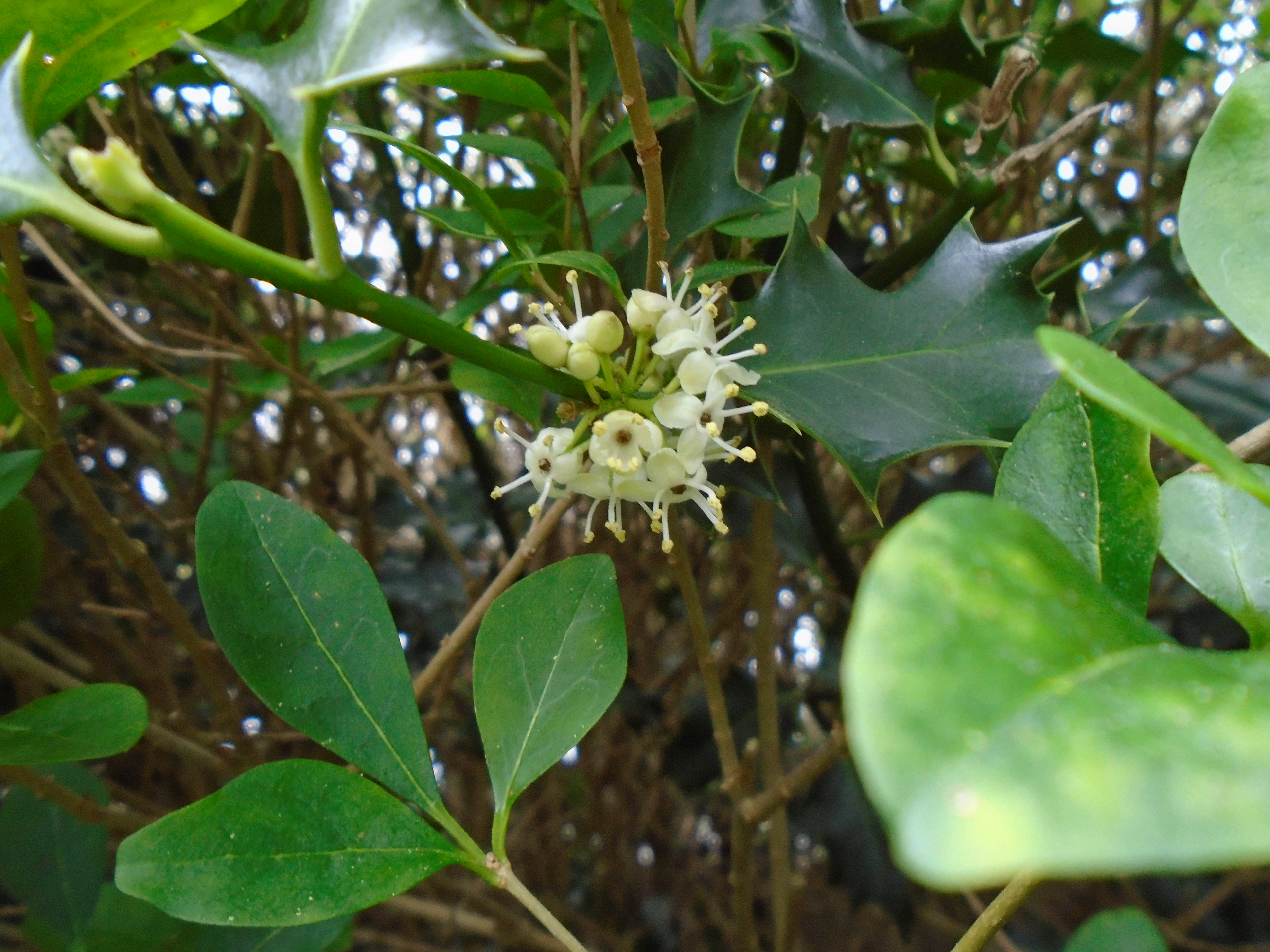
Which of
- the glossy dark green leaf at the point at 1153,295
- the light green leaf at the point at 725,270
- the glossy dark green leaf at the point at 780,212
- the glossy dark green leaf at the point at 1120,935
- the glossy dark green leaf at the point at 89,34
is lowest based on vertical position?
the glossy dark green leaf at the point at 1120,935

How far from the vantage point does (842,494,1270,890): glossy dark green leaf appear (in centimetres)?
17

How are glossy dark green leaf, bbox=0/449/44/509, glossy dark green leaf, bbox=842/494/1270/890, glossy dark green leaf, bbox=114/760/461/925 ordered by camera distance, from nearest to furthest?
1. glossy dark green leaf, bbox=842/494/1270/890
2. glossy dark green leaf, bbox=114/760/461/925
3. glossy dark green leaf, bbox=0/449/44/509

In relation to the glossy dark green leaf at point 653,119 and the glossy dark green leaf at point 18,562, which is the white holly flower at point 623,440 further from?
the glossy dark green leaf at point 18,562

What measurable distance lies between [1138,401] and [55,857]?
0.93 meters

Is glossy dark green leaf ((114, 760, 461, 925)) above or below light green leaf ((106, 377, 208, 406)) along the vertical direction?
below

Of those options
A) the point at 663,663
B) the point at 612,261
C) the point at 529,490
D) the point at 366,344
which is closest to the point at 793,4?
the point at 612,261

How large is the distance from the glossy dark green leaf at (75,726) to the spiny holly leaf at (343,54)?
332 millimetres

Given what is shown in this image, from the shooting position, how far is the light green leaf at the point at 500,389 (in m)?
0.52

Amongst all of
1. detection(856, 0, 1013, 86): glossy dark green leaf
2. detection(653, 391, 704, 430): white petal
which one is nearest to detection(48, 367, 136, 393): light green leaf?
detection(653, 391, 704, 430): white petal

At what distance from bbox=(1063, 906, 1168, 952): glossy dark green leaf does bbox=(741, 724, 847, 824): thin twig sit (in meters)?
0.16

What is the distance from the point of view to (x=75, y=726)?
0.50 metres

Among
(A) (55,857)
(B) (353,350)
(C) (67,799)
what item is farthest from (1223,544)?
(A) (55,857)

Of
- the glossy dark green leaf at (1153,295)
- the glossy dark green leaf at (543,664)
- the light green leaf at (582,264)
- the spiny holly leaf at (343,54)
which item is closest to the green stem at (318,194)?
the spiny holly leaf at (343,54)

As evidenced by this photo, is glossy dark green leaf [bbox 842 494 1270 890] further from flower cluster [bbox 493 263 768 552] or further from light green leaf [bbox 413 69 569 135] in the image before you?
light green leaf [bbox 413 69 569 135]
